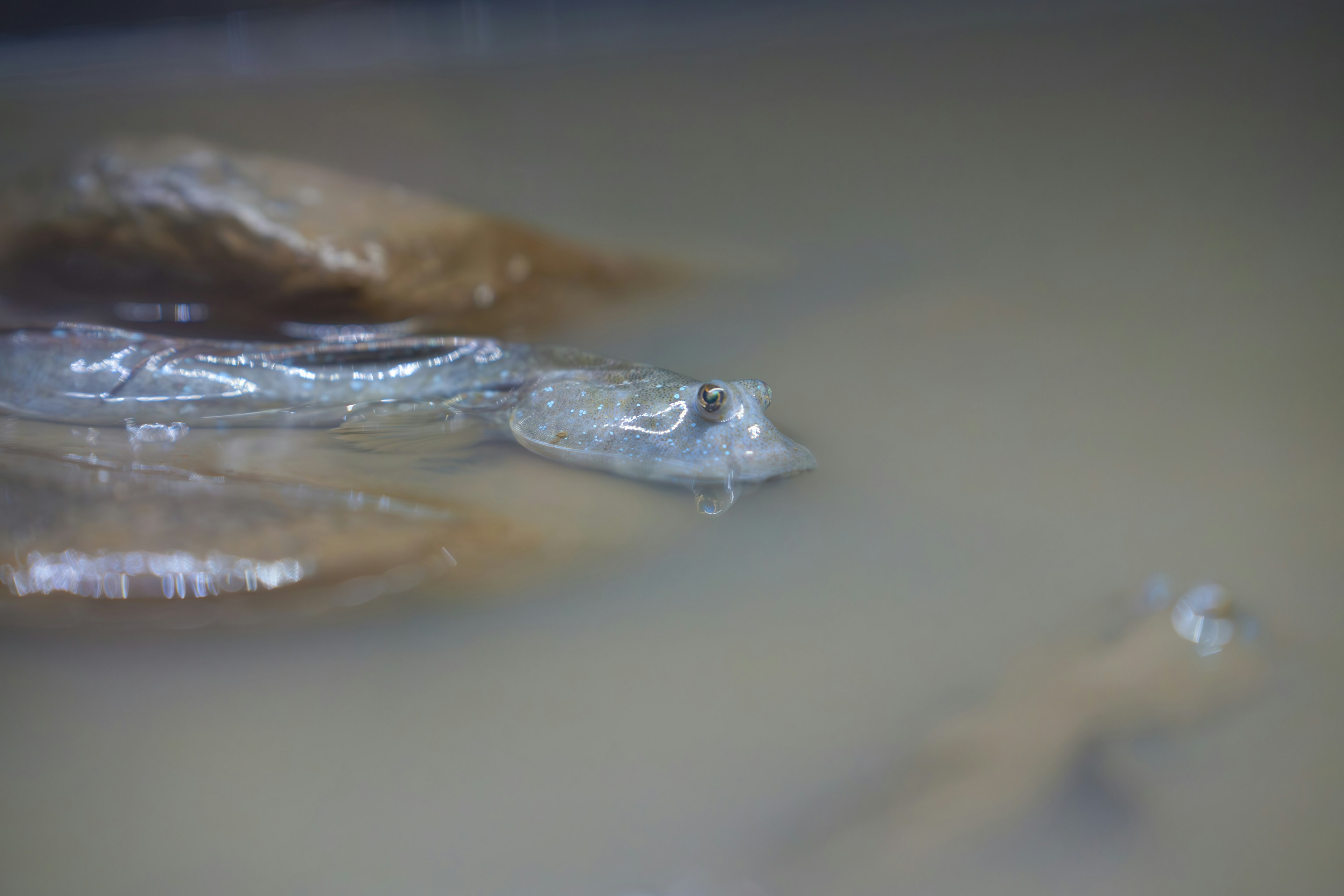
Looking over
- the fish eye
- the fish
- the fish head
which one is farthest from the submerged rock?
the fish eye

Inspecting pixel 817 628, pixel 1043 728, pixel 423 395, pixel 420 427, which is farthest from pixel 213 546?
pixel 1043 728

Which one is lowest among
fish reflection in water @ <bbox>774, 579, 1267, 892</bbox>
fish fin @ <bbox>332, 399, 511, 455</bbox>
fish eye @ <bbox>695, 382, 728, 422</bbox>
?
fish reflection in water @ <bbox>774, 579, 1267, 892</bbox>

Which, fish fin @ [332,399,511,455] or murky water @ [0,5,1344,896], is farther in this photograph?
fish fin @ [332,399,511,455]

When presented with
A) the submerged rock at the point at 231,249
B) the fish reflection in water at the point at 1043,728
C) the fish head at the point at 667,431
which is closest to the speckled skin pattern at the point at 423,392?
the fish head at the point at 667,431

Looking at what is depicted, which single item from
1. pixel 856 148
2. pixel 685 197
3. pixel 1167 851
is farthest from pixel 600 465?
pixel 856 148

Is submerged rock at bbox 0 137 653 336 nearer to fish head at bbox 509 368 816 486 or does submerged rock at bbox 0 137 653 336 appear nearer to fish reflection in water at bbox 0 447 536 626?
fish head at bbox 509 368 816 486

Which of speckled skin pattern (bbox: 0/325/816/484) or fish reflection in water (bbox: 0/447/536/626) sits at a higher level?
speckled skin pattern (bbox: 0/325/816/484)

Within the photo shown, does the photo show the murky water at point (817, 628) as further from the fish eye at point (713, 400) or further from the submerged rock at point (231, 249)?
the submerged rock at point (231, 249)

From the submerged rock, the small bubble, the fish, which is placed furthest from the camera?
→ the submerged rock

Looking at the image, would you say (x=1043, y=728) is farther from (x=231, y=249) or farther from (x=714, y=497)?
(x=231, y=249)
